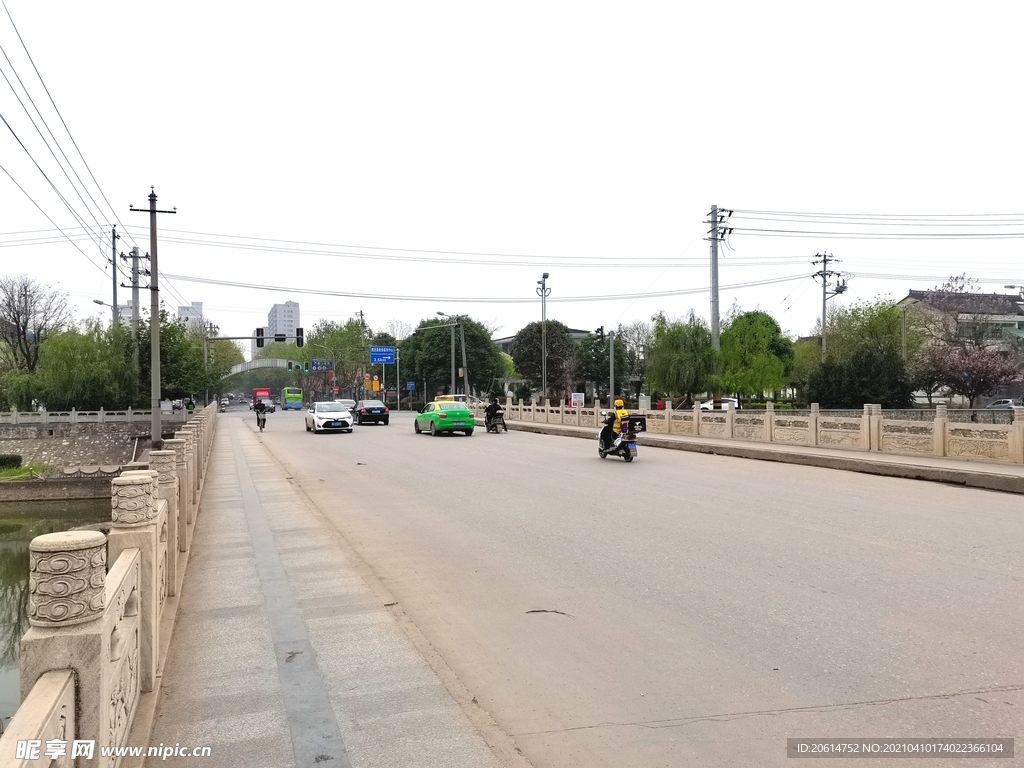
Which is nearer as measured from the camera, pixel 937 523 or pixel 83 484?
pixel 937 523

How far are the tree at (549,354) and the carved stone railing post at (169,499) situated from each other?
209 feet

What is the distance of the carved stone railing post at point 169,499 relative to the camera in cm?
596

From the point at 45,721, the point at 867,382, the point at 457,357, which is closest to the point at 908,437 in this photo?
the point at 45,721

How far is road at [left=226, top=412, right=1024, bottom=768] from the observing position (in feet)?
12.9

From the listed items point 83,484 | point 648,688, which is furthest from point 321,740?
point 83,484

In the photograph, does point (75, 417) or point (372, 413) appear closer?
point (372, 413)

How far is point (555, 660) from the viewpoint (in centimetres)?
492

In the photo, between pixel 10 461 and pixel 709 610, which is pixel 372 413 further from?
pixel 709 610

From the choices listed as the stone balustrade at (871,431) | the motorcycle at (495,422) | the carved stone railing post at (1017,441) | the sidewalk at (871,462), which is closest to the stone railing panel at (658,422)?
the stone balustrade at (871,431)

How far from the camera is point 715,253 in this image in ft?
117

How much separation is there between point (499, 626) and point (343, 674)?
4.71 ft

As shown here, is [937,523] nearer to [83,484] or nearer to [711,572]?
[711,572]

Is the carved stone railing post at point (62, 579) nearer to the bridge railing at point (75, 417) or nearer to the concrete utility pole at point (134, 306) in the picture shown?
the concrete utility pole at point (134, 306)

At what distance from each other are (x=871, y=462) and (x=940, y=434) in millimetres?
2215
